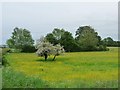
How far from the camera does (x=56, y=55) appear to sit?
2503 cm

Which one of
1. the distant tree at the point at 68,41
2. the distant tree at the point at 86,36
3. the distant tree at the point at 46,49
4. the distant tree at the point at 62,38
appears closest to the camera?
the distant tree at the point at 86,36

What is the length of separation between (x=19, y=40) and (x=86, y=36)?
5.21 metres

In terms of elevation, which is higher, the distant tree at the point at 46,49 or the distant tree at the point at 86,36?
the distant tree at the point at 86,36

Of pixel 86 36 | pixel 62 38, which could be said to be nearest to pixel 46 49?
pixel 62 38

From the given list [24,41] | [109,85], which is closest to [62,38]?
[24,41]

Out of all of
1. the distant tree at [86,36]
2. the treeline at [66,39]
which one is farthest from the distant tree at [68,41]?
the distant tree at [86,36]

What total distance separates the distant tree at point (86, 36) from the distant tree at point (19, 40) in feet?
11.5

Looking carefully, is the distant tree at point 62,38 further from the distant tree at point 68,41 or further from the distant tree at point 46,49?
the distant tree at point 46,49

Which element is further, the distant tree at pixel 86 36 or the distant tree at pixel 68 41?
the distant tree at pixel 68 41

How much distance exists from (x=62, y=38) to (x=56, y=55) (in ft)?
7.45

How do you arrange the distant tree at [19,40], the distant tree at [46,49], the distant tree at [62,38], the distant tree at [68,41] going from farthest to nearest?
1. the distant tree at [46,49]
2. the distant tree at [68,41]
3. the distant tree at [62,38]
4. the distant tree at [19,40]

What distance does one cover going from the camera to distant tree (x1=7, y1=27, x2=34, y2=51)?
18906 millimetres

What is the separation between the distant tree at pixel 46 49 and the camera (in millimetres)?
23456

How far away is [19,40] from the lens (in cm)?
2158
